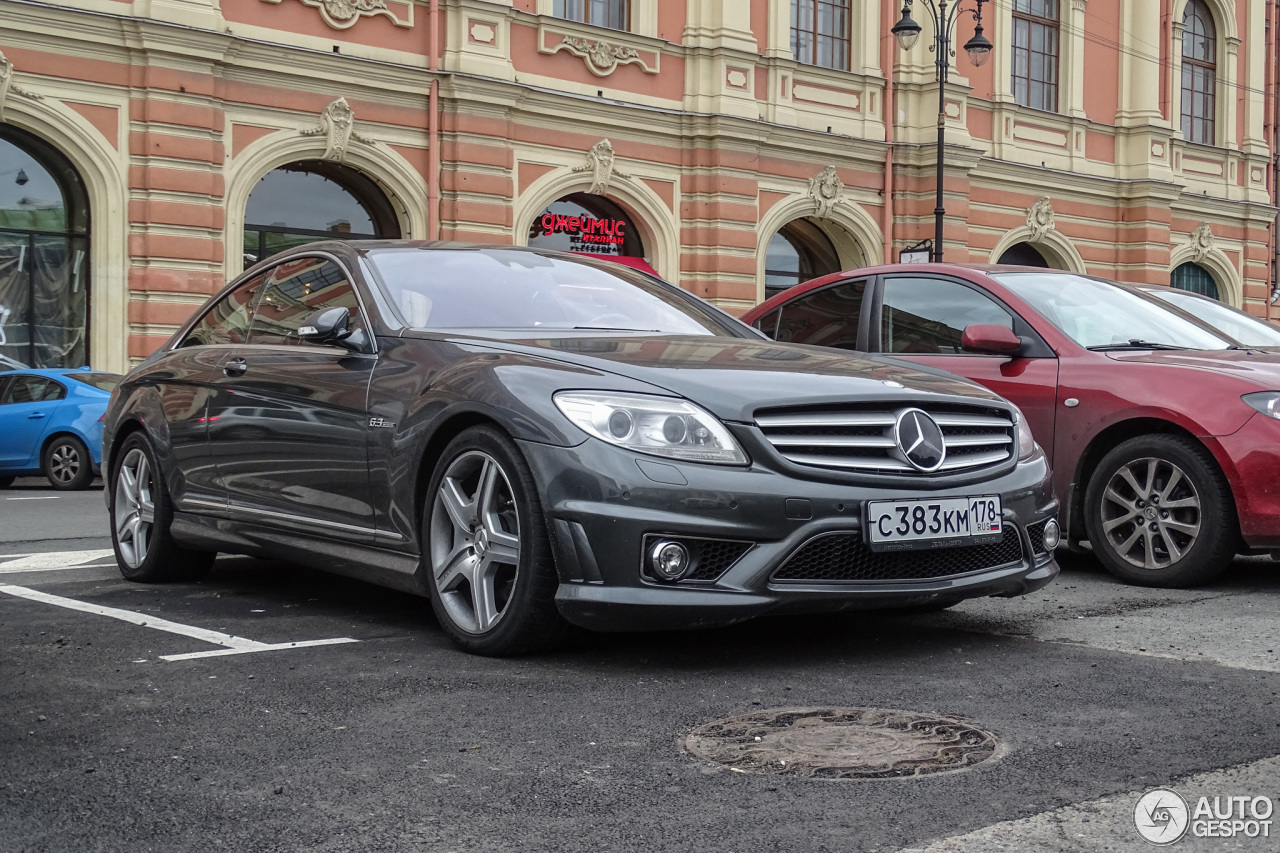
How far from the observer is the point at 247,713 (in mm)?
3801

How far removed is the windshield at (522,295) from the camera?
5352 mm

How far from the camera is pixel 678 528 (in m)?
4.21

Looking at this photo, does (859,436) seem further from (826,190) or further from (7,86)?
(826,190)

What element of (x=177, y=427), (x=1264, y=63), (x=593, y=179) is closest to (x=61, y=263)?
(x=593, y=179)

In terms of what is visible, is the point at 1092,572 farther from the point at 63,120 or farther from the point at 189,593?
the point at 63,120

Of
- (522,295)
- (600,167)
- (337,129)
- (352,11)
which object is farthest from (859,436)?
(600,167)

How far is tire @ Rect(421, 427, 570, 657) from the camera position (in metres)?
4.38

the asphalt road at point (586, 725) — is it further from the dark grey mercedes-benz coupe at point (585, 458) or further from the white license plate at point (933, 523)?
the white license plate at point (933, 523)

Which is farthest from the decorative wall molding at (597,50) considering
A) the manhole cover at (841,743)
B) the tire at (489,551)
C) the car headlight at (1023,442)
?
the manhole cover at (841,743)

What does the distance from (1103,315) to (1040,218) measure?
69.8ft

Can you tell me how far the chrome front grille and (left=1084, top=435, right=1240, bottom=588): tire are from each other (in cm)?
197

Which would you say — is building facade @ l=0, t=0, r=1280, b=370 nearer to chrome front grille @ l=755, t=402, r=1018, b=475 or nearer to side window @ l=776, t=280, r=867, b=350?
side window @ l=776, t=280, r=867, b=350

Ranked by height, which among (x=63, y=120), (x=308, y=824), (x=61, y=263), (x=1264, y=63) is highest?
(x=1264, y=63)

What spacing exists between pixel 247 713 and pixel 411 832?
44.5 inches
